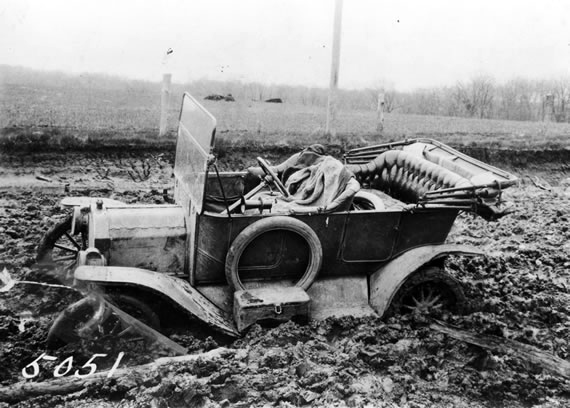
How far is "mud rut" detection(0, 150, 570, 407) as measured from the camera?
12.6 ft

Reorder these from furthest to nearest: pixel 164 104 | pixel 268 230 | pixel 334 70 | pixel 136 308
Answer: pixel 334 70 → pixel 164 104 → pixel 268 230 → pixel 136 308

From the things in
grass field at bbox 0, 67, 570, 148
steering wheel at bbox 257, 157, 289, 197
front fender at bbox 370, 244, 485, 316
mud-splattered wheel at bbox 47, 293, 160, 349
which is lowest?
mud-splattered wheel at bbox 47, 293, 160, 349

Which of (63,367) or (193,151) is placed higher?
(193,151)

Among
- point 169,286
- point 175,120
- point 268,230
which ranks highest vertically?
point 175,120

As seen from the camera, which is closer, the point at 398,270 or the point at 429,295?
the point at 398,270

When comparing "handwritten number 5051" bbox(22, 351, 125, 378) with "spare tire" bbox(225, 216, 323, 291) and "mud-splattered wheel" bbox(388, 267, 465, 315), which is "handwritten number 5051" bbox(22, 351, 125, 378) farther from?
"mud-splattered wheel" bbox(388, 267, 465, 315)

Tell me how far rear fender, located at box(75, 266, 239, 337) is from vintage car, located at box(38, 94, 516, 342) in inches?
0.4

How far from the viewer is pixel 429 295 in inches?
208

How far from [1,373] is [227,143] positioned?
7.03 m

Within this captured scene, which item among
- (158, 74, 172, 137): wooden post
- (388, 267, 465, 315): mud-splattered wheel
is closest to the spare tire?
(388, 267, 465, 315): mud-splattered wheel

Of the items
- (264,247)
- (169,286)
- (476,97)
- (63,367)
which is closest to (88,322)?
(63,367)

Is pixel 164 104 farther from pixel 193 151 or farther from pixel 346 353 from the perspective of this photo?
pixel 346 353

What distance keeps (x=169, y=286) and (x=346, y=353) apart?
1446mm

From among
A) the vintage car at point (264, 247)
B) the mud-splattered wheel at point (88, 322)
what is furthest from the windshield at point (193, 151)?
the mud-splattered wheel at point (88, 322)
